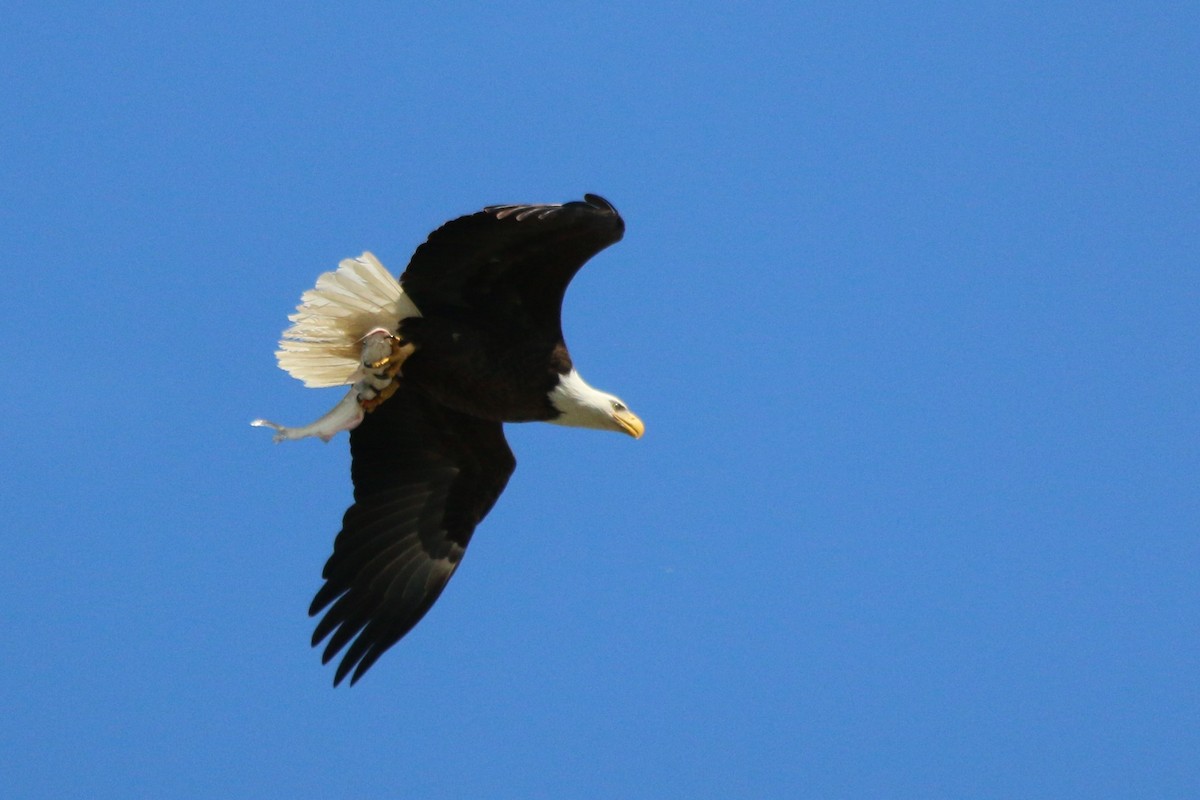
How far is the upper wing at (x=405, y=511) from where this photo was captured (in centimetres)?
902

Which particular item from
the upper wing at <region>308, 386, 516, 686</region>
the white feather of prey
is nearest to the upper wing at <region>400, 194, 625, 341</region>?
the white feather of prey

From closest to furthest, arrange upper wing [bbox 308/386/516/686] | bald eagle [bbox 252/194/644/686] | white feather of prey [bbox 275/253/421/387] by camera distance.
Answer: bald eagle [bbox 252/194/644/686] < white feather of prey [bbox 275/253/421/387] < upper wing [bbox 308/386/516/686]

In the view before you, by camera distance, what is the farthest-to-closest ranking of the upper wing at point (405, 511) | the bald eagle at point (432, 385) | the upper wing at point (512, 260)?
1. the upper wing at point (405, 511)
2. the bald eagle at point (432, 385)
3. the upper wing at point (512, 260)

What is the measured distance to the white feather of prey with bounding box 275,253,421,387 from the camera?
8.58 m

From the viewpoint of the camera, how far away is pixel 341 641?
8938 millimetres

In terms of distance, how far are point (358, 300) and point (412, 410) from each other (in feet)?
2.80

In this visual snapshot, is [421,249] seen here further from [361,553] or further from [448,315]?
[361,553]

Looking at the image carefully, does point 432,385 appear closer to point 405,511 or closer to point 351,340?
point 351,340

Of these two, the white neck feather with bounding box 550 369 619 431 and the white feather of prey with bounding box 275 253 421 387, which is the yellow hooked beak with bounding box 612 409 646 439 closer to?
the white neck feather with bounding box 550 369 619 431

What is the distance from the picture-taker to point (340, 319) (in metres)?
8.84

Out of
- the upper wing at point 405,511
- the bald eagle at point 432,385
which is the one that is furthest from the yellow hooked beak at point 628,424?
the upper wing at point 405,511

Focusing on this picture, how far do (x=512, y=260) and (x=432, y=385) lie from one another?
0.87m

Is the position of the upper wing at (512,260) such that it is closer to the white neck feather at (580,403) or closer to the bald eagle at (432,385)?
the bald eagle at (432,385)

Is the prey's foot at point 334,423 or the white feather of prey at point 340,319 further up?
the white feather of prey at point 340,319
